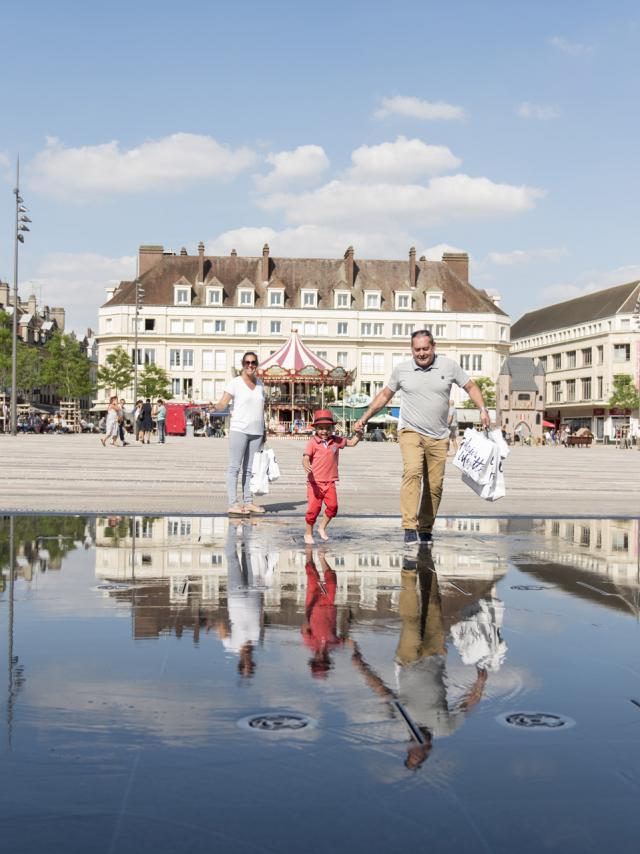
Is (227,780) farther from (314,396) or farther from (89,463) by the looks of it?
(314,396)

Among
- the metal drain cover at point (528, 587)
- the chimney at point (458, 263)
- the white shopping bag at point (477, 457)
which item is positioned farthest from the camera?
the chimney at point (458, 263)

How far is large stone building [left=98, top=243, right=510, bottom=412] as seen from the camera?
99.1 metres

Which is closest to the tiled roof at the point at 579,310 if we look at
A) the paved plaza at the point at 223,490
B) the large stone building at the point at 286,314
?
the large stone building at the point at 286,314

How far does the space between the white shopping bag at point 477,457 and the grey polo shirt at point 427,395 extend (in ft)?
2.31

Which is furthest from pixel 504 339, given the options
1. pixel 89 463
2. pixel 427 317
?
pixel 89 463

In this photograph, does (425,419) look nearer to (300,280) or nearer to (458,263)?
(300,280)

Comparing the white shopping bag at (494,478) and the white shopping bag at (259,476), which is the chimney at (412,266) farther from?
the white shopping bag at (494,478)

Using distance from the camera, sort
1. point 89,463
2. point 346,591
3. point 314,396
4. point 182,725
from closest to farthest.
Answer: point 182,725
point 346,591
point 89,463
point 314,396

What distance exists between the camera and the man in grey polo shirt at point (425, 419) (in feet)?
30.2

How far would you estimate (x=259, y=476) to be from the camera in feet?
40.3

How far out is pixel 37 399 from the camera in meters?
128

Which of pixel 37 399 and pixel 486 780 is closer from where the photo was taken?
pixel 486 780

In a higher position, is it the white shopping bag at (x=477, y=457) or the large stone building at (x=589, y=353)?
the large stone building at (x=589, y=353)

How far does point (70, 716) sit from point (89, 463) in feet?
69.2
